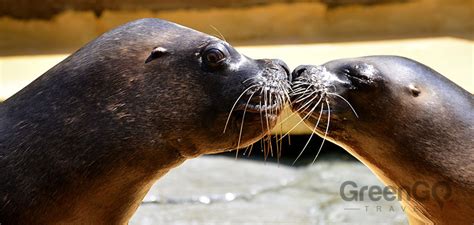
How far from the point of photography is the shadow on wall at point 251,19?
324 inches

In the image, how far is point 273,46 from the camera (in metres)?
8.08

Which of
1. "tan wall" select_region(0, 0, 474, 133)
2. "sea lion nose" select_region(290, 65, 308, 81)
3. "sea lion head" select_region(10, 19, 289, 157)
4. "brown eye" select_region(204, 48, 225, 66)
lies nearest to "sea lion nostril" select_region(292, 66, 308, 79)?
"sea lion nose" select_region(290, 65, 308, 81)

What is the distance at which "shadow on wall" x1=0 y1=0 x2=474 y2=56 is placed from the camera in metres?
8.23

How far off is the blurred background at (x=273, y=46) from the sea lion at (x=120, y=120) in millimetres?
2595

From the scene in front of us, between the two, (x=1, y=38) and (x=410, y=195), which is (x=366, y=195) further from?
(x=1, y=38)

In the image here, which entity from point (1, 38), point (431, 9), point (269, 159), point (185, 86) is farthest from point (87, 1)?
point (185, 86)

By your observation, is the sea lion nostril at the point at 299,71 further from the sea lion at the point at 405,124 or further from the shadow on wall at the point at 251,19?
the shadow on wall at the point at 251,19

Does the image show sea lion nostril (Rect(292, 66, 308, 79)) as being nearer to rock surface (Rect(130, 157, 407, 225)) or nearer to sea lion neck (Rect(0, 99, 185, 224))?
sea lion neck (Rect(0, 99, 185, 224))

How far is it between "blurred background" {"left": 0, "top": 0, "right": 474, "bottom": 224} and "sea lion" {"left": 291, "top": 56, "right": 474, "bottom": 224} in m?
2.26

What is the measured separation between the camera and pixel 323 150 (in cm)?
748

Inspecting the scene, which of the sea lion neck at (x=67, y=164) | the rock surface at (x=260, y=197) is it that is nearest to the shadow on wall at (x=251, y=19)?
the rock surface at (x=260, y=197)

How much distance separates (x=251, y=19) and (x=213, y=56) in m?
4.84

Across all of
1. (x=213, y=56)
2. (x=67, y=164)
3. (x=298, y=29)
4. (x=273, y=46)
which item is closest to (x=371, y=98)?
(x=213, y=56)

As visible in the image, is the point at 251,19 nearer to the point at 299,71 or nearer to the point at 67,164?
the point at 299,71
